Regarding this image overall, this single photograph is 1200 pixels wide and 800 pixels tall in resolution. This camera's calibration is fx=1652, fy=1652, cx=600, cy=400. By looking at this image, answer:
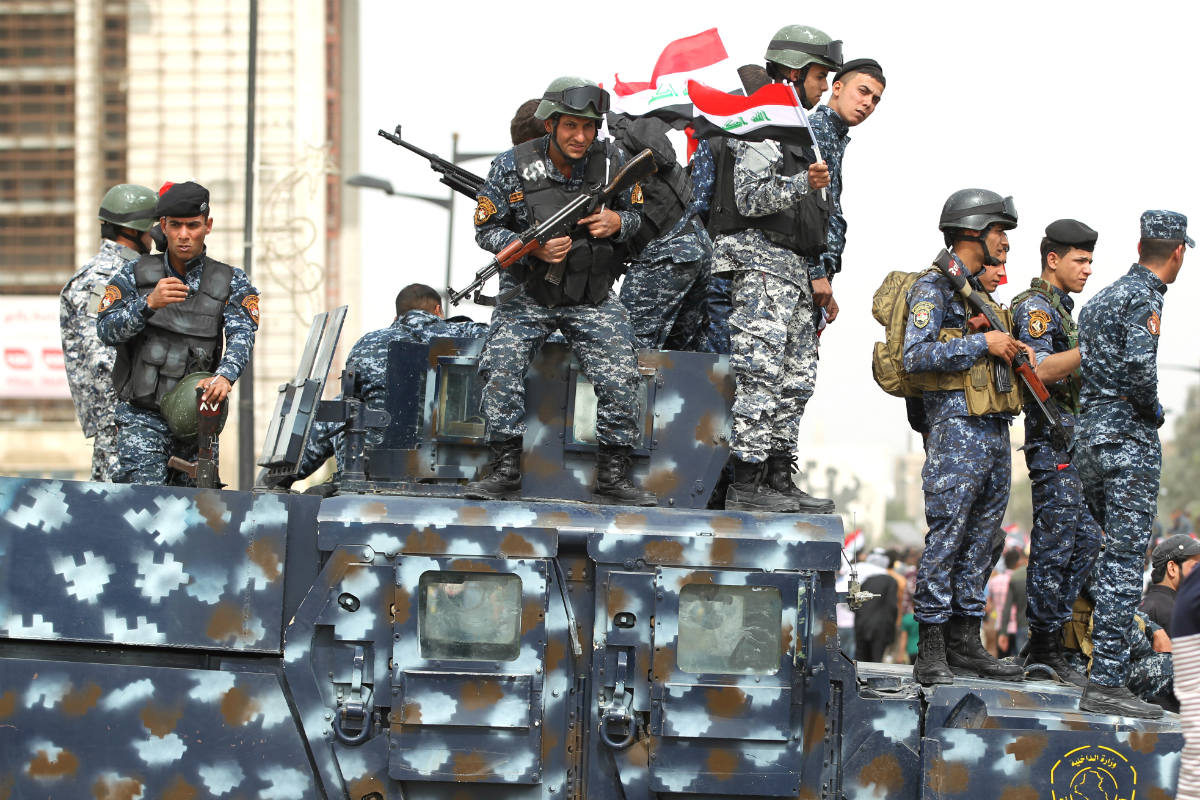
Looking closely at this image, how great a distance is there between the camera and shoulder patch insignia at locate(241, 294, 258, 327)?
25.2ft

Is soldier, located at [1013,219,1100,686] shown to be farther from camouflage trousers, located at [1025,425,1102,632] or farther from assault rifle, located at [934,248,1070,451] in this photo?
assault rifle, located at [934,248,1070,451]

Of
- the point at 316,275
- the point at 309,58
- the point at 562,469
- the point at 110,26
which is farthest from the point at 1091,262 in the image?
the point at 110,26

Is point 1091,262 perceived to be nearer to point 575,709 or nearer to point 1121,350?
point 1121,350

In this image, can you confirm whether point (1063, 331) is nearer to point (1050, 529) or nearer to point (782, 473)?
point (1050, 529)

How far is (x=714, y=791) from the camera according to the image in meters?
6.33

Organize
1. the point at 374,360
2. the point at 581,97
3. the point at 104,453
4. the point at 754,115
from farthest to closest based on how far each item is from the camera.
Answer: the point at 374,360
the point at 104,453
the point at 754,115
the point at 581,97

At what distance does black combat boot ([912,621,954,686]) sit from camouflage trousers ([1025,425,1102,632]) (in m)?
0.78

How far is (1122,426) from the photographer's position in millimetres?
7340

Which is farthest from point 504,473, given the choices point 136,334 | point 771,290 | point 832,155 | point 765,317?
point 832,155

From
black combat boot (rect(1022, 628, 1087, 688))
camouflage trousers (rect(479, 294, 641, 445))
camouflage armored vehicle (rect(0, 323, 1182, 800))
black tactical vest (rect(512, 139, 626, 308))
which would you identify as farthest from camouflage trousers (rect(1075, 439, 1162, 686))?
black tactical vest (rect(512, 139, 626, 308))

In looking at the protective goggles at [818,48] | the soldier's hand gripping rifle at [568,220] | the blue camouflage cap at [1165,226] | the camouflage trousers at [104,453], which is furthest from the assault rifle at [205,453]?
the blue camouflage cap at [1165,226]

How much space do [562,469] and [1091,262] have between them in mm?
3170

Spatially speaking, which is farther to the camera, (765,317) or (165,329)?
(165,329)

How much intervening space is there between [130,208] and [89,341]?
72 centimetres
